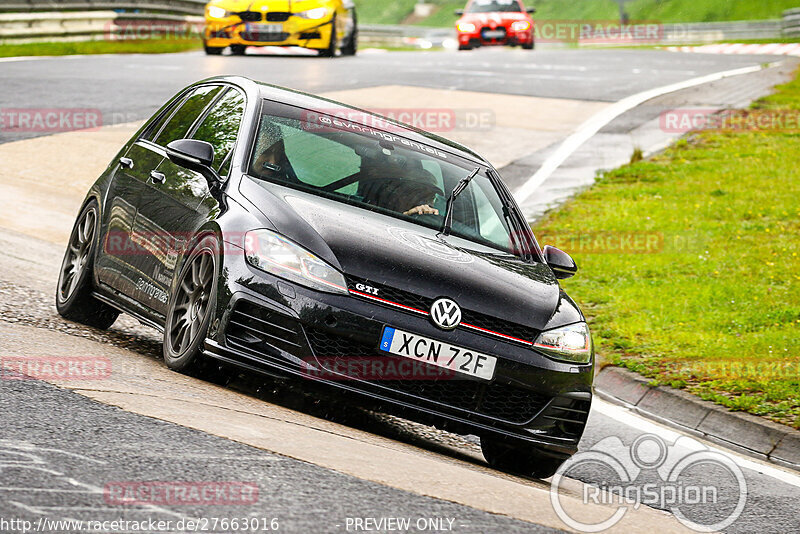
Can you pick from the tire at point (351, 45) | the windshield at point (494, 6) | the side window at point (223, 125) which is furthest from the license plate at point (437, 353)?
the windshield at point (494, 6)

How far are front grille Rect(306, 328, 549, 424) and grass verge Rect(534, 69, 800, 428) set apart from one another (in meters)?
2.71

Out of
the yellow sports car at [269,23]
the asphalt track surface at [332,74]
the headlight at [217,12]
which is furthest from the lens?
the headlight at [217,12]

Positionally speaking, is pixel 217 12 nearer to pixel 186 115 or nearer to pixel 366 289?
pixel 186 115

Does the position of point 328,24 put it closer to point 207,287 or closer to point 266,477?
point 207,287

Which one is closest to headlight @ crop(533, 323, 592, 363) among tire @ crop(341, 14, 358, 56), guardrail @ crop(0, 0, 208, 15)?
guardrail @ crop(0, 0, 208, 15)

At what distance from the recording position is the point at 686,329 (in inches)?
393

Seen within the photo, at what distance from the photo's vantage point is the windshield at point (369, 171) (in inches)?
262

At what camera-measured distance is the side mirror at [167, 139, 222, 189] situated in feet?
21.4

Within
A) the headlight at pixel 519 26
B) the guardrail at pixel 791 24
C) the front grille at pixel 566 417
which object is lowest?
the guardrail at pixel 791 24

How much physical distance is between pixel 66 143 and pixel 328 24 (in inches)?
495

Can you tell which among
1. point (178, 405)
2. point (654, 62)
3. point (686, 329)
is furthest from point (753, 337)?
point (654, 62)

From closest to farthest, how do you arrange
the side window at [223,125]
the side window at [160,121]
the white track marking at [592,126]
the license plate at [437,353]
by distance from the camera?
1. the license plate at [437,353]
2. the side window at [223,125]
3. the side window at [160,121]
4. the white track marking at [592,126]

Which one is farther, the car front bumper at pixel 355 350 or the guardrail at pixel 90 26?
the guardrail at pixel 90 26

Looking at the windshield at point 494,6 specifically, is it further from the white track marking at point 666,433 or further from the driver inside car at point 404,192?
the driver inside car at point 404,192
